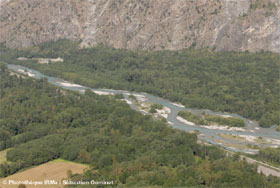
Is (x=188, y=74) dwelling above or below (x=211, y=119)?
above

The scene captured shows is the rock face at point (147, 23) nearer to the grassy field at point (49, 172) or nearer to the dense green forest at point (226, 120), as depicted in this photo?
the dense green forest at point (226, 120)

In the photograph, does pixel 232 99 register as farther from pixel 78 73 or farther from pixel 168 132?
pixel 78 73

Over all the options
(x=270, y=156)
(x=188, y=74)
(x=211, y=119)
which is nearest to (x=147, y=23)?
(x=188, y=74)

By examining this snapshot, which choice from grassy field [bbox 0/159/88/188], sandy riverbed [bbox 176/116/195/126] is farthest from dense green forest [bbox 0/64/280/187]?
sandy riverbed [bbox 176/116/195/126]

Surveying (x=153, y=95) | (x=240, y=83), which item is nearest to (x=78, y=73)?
(x=153, y=95)

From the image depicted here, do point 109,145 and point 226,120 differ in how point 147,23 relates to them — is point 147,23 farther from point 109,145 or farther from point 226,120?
point 109,145

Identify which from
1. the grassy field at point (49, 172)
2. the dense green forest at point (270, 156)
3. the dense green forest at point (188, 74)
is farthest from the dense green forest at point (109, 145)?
the dense green forest at point (188, 74)

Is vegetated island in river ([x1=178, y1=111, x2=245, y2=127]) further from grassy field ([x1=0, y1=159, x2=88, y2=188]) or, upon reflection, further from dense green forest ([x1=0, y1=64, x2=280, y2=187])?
grassy field ([x1=0, y1=159, x2=88, y2=188])
